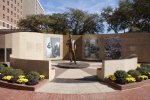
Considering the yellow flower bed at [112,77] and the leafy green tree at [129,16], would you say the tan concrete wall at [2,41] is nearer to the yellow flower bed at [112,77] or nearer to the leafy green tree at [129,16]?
the yellow flower bed at [112,77]

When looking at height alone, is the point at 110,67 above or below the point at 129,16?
below

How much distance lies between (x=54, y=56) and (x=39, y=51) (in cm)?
320

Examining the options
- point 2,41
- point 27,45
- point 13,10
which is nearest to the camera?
point 2,41

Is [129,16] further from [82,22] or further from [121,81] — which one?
[121,81]

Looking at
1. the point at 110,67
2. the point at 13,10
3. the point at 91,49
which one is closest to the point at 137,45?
the point at 91,49

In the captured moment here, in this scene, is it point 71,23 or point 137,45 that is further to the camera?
point 71,23

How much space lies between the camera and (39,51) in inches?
1215

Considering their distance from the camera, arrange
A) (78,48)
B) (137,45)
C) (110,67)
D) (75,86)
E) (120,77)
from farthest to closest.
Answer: (78,48) < (137,45) < (110,67) < (75,86) < (120,77)

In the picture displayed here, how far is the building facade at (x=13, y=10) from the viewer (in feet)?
265

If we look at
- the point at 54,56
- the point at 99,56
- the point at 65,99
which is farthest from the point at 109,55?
the point at 65,99

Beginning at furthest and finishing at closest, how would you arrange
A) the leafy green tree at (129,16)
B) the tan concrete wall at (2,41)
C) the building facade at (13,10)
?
the building facade at (13,10) → the leafy green tree at (129,16) → the tan concrete wall at (2,41)

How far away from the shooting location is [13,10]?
9250 centimetres

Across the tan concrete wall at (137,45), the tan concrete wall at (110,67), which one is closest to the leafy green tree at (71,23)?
the tan concrete wall at (137,45)

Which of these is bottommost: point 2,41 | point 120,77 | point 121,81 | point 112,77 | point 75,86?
point 75,86
